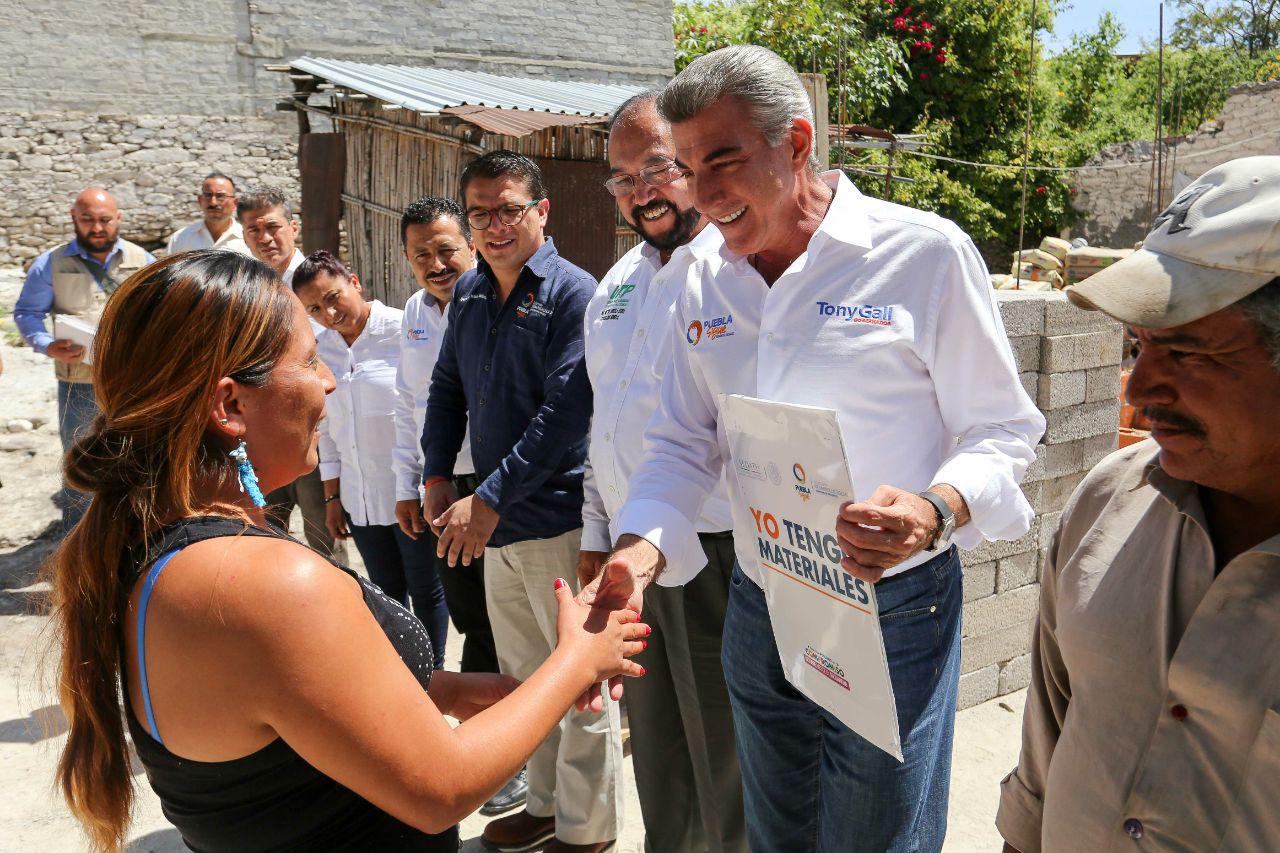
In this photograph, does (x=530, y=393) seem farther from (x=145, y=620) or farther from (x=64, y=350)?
(x=64, y=350)

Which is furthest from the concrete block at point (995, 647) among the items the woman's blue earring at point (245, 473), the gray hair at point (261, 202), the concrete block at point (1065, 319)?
the gray hair at point (261, 202)

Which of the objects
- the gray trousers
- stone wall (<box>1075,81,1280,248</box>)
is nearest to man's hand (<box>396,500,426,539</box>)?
the gray trousers

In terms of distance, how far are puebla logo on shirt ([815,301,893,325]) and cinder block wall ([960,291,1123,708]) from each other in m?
2.29

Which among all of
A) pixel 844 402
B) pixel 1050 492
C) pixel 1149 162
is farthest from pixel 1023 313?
pixel 1149 162

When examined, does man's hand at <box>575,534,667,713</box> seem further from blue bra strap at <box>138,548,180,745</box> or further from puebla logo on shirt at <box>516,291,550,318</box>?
Answer: puebla logo on shirt at <box>516,291,550,318</box>

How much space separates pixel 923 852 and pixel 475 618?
7.57ft

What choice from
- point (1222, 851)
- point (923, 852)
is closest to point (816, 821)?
point (923, 852)

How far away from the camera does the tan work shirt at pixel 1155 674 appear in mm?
1346

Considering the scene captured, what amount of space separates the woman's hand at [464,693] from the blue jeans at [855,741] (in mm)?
590

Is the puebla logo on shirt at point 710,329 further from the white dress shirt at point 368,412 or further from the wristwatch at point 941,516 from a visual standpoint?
the white dress shirt at point 368,412

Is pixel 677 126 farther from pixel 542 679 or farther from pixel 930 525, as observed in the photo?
pixel 542 679

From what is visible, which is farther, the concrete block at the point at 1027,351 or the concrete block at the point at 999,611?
the concrete block at the point at 999,611

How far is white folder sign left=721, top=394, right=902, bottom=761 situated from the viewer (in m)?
1.87

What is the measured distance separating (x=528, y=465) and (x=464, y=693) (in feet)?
4.26
